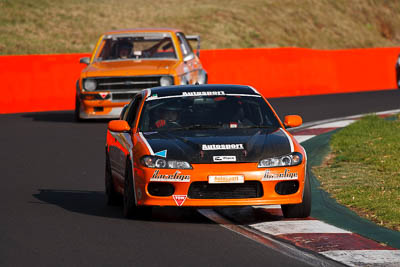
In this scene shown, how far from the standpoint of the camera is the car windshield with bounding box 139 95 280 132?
419 inches

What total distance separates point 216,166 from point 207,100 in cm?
185


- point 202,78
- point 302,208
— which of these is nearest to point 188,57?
point 202,78

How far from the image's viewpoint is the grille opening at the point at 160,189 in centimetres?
956

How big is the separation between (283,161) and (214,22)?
37.9 m

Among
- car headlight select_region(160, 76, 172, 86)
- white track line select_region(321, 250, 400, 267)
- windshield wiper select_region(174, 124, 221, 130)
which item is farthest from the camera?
car headlight select_region(160, 76, 172, 86)

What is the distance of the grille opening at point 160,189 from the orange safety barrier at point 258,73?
55.3 feet

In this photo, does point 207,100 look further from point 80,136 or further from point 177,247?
point 80,136

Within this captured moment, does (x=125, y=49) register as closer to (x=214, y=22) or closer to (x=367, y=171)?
(x=367, y=171)

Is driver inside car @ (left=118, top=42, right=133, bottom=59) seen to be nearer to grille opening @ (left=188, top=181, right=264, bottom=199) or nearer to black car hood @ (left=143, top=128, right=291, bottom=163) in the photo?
black car hood @ (left=143, top=128, right=291, bottom=163)

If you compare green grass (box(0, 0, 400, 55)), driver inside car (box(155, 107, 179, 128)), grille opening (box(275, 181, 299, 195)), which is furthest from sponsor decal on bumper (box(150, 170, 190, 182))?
green grass (box(0, 0, 400, 55))

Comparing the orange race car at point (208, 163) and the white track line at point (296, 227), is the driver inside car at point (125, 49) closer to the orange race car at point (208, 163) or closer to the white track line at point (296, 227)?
the orange race car at point (208, 163)

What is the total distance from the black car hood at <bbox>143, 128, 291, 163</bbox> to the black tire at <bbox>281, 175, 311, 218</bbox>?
39 cm

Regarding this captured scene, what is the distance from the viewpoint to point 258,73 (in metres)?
29.7

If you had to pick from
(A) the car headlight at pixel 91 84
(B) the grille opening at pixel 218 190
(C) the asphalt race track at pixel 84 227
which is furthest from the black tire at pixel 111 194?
(A) the car headlight at pixel 91 84
